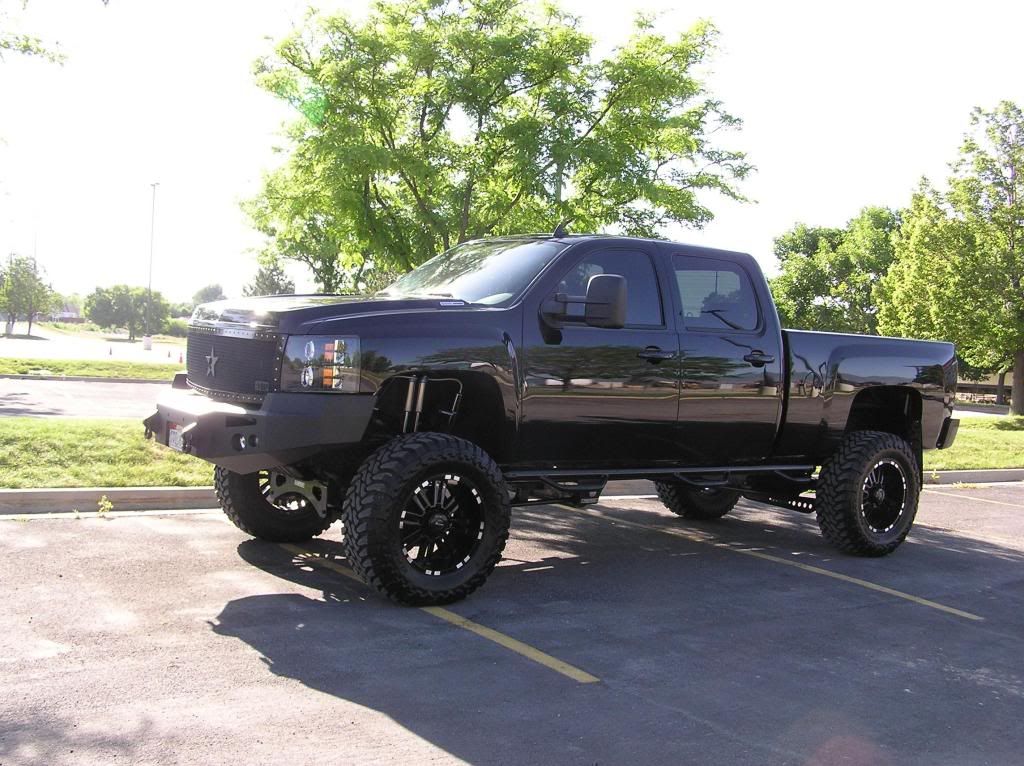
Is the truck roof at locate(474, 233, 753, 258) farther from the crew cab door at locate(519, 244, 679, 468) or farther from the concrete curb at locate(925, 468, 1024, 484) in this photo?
the concrete curb at locate(925, 468, 1024, 484)

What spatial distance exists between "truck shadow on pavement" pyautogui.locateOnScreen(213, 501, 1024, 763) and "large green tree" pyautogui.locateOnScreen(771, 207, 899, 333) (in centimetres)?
5105

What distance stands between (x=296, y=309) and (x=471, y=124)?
759 cm

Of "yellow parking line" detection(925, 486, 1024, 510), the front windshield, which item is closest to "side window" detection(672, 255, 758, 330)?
the front windshield

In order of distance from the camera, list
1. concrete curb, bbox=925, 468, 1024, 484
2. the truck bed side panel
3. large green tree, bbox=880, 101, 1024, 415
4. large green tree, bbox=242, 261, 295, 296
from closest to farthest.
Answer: the truck bed side panel
concrete curb, bbox=925, 468, 1024, 484
large green tree, bbox=880, 101, 1024, 415
large green tree, bbox=242, 261, 295, 296

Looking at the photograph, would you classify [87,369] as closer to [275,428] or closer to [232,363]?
[232,363]

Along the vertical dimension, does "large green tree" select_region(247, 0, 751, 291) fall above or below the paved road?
above

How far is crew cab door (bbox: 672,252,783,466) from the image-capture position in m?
7.19

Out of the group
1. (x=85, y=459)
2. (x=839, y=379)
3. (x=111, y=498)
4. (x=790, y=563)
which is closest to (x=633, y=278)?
(x=839, y=379)

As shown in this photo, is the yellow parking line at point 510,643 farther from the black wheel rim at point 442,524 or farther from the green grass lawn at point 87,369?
the green grass lawn at point 87,369

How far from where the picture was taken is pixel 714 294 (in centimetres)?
753

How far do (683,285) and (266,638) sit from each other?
3.78 meters

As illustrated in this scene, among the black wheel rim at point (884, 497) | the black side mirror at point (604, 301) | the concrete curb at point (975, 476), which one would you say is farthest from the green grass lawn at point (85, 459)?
the concrete curb at point (975, 476)

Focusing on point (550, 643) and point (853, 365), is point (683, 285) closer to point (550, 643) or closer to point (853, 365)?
point (853, 365)

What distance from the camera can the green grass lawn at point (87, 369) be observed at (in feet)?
84.7
